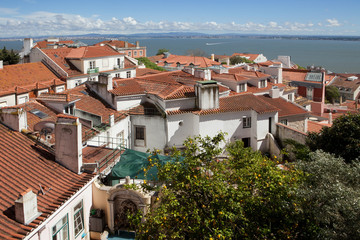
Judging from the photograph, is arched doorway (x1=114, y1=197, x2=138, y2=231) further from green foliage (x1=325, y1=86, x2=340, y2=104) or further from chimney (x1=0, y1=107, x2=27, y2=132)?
green foliage (x1=325, y1=86, x2=340, y2=104)

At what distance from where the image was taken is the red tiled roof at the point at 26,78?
121ft

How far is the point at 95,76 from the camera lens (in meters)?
47.1

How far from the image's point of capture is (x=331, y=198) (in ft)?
30.7

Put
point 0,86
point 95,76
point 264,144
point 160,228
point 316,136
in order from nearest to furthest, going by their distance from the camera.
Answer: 1. point 160,228
2. point 316,136
3. point 264,144
4. point 0,86
5. point 95,76

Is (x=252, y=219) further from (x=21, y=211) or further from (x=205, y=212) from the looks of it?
(x=21, y=211)

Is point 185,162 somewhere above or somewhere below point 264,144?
above

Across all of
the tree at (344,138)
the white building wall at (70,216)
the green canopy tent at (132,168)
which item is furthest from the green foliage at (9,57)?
the tree at (344,138)

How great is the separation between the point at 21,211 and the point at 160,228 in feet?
12.9

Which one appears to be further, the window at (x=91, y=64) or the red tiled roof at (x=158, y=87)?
the window at (x=91, y=64)

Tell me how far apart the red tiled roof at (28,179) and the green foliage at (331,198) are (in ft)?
24.7

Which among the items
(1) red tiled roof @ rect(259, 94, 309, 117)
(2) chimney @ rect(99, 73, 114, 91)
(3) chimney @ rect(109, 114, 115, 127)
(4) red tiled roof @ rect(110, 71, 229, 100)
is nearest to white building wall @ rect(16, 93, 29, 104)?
(4) red tiled roof @ rect(110, 71, 229, 100)

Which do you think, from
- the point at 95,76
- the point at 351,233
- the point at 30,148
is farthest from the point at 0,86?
the point at 351,233

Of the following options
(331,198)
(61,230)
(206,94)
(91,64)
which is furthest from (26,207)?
(91,64)

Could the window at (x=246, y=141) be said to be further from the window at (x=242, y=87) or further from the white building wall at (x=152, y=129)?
the window at (x=242, y=87)
